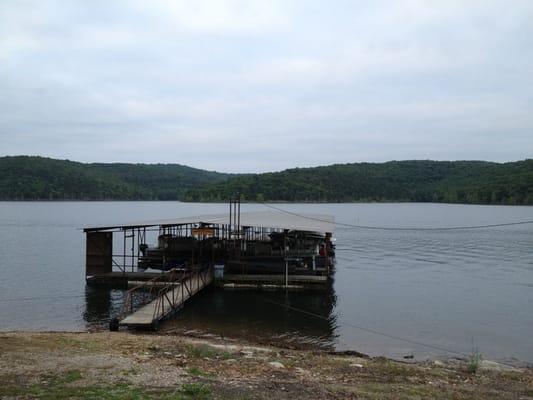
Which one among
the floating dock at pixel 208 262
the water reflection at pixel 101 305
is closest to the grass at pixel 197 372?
the water reflection at pixel 101 305

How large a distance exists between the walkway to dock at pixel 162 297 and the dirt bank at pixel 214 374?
3.08 meters

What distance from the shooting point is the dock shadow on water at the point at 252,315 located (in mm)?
19016

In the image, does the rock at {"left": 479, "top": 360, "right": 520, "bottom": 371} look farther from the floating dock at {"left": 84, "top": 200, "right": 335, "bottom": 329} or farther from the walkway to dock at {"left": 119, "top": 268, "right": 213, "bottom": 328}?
the floating dock at {"left": 84, "top": 200, "right": 335, "bottom": 329}

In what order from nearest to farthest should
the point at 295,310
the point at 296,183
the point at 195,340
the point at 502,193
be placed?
the point at 195,340 < the point at 295,310 < the point at 502,193 < the point at 296,183

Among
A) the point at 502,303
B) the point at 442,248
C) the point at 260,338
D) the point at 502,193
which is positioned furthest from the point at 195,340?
the point at 502,193

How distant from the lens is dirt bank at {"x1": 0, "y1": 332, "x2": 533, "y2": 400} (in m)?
9.52

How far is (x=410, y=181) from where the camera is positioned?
192 metres

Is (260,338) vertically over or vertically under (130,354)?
under

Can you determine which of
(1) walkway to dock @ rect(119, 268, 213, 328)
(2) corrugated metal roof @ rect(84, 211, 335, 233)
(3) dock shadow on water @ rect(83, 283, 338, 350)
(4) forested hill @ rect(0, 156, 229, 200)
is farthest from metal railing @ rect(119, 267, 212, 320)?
(4) forested hill @ rect(0, 156, 229, 200)

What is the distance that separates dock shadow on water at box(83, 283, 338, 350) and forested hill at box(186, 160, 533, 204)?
128372mm

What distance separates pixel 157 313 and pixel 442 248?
134 ft

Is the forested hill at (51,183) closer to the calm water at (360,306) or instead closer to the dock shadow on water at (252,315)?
the calm water at (360,306)

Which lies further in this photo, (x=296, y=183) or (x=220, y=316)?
(x=296, y=183)

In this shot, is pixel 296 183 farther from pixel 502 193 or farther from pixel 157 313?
pixel 157 313
